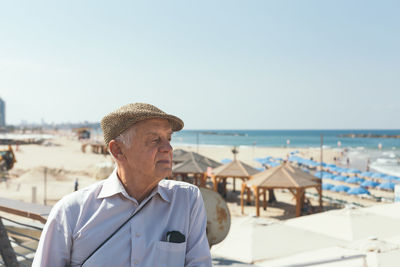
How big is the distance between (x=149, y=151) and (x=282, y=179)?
12220 mm

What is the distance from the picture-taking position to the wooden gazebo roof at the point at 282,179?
12688 millimetres

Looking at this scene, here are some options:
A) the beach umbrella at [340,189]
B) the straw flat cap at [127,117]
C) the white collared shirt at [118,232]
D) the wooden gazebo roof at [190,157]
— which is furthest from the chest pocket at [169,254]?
the beach umbrella at [340,189]

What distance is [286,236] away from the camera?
6.52 metres

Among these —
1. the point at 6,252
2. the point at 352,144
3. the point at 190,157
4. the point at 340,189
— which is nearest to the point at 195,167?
the point at 190,157

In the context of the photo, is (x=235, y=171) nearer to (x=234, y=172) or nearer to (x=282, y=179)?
(x=234, y=172)

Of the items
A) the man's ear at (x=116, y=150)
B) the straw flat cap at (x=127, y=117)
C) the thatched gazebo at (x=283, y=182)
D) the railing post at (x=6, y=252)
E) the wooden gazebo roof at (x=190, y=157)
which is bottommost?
the thatched gazebo at (x=283, y=182)

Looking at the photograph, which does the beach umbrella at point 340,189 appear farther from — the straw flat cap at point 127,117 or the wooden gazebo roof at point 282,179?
the straw flat cap at point 127,117

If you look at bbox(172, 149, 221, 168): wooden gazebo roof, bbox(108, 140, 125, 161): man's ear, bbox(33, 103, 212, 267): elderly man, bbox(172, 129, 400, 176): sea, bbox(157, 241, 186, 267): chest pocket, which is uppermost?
bbox(108, 140, 125, 161): man's ear

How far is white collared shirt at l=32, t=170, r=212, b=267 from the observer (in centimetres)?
128

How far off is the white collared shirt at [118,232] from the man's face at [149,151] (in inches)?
3.3

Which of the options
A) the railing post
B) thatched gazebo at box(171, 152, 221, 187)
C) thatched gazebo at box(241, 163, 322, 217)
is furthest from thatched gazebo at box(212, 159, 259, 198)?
the railing post

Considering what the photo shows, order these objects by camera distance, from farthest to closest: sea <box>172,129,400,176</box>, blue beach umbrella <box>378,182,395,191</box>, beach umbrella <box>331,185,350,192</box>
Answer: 1. sea <box>172,129,400,176</box>
2. blue beach umbrella <box>378,182,395,191</box>
3. beach umbrella <box>331,185,350,192</box>

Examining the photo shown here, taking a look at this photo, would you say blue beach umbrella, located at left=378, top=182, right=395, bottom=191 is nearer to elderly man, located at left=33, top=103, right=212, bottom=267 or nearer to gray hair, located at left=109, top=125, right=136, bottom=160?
elderly man, located at left=33, top=103, right=212, bottom=267

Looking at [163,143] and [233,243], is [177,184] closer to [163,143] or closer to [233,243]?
[163,143]
